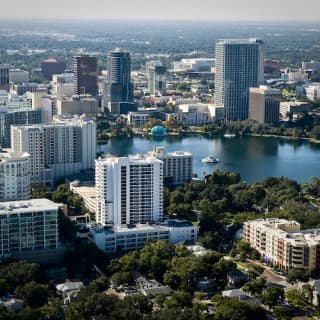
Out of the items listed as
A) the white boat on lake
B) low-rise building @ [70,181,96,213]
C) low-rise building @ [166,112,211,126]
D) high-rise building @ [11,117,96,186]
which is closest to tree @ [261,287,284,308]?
low-rise building @ [70,181,96,213]

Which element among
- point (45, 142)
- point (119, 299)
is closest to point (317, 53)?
point (45, 142)

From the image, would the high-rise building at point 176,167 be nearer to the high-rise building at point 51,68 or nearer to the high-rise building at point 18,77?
the high-rise building at point 18,77

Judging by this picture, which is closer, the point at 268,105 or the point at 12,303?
the point at 12,303

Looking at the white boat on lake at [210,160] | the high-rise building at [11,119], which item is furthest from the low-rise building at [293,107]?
the high-rise building at [11,119]

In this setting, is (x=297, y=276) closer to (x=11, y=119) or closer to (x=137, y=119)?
(x=11, y=119)

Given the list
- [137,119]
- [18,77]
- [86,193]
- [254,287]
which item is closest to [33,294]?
[254,287]

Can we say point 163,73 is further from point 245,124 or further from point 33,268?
point 33,268
